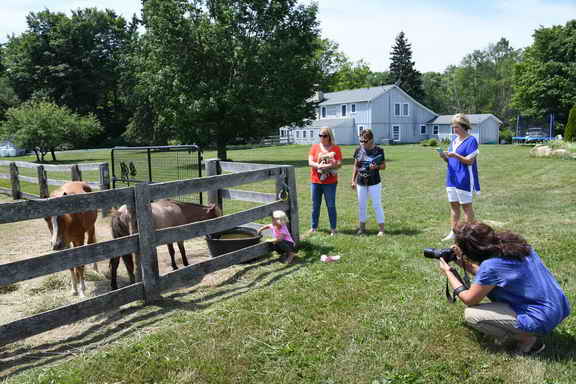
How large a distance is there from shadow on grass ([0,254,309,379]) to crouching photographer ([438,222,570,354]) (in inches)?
100

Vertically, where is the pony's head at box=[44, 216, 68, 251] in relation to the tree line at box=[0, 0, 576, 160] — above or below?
below

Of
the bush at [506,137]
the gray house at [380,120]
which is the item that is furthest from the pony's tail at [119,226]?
the bush at [506,137]

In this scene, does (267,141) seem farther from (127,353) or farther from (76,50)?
(127,353)

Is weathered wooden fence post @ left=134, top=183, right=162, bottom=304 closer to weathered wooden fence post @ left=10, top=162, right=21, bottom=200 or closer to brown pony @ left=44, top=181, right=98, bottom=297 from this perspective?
brown pony @ left=44, top=181, right=98, bottom=297

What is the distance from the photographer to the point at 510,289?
134 inches

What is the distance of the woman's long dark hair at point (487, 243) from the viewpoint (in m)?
3.33

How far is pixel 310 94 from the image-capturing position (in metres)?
27.7

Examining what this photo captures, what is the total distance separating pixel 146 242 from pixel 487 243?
129 inches

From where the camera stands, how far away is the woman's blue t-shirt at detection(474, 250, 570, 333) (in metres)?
3.33

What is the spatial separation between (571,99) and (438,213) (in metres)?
44.2

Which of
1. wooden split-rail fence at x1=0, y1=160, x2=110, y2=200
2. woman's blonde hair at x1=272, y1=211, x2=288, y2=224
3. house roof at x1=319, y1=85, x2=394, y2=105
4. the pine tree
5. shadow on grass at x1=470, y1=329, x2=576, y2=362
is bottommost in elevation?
shadow on grass at x1=470, y1=329, x2=576, y2=362

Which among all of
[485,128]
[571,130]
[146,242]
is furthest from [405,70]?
[146,242]

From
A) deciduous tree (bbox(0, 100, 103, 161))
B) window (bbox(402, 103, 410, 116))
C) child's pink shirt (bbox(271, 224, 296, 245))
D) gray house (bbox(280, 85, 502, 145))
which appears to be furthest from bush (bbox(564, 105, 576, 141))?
deciduous tree (bbox(0, 100, 103, 161))

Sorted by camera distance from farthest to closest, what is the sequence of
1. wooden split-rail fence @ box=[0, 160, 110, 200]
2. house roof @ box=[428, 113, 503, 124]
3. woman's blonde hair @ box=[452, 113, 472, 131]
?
house roof @ box=[428, 113, 503, 124]
wooden split-rail fence @ box=[0, 160, 110, 200]
woman's blonde hair @ box=[452, 113, 472, 131]
